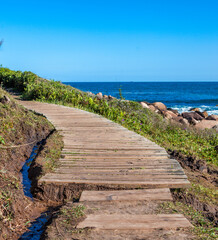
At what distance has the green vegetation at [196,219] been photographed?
3.16 meters

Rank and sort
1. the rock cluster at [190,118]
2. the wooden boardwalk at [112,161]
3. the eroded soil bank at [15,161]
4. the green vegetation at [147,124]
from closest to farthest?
the eroded soil bank at [15,161], the wooden boardwalk at [112,161], the green vegetation at [147,124], the rock cluster at [190,118]

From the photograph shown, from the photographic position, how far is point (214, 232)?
129 inches

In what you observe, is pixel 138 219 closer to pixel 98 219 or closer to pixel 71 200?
pixel 98 219

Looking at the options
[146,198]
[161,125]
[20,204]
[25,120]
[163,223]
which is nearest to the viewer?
[163,223]

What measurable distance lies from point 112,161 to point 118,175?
74 cm

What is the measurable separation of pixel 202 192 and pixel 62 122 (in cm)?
507

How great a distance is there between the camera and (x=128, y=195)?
4.03 m

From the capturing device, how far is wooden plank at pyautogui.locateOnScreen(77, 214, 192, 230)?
3.17 metres

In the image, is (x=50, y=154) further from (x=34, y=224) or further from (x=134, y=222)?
(x=134, y=222)

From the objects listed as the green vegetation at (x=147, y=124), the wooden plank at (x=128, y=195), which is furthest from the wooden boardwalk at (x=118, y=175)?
the green vegetation at (x=147, y=124)

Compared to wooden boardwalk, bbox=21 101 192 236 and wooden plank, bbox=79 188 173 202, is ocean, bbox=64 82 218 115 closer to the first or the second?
wooden boardwalk, bbox=21 101 192 236

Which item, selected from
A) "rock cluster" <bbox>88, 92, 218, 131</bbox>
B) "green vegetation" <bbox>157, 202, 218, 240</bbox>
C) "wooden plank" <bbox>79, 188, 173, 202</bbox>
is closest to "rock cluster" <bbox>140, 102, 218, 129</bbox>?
"rock cluster" <bbox>88, 92, 218, 131</bbox>

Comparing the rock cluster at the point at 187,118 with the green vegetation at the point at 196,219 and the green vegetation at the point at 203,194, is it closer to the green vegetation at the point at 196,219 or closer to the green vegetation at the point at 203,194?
the green vegetation at the point at 203,194

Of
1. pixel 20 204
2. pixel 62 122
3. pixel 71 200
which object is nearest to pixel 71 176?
pixel 71 200
